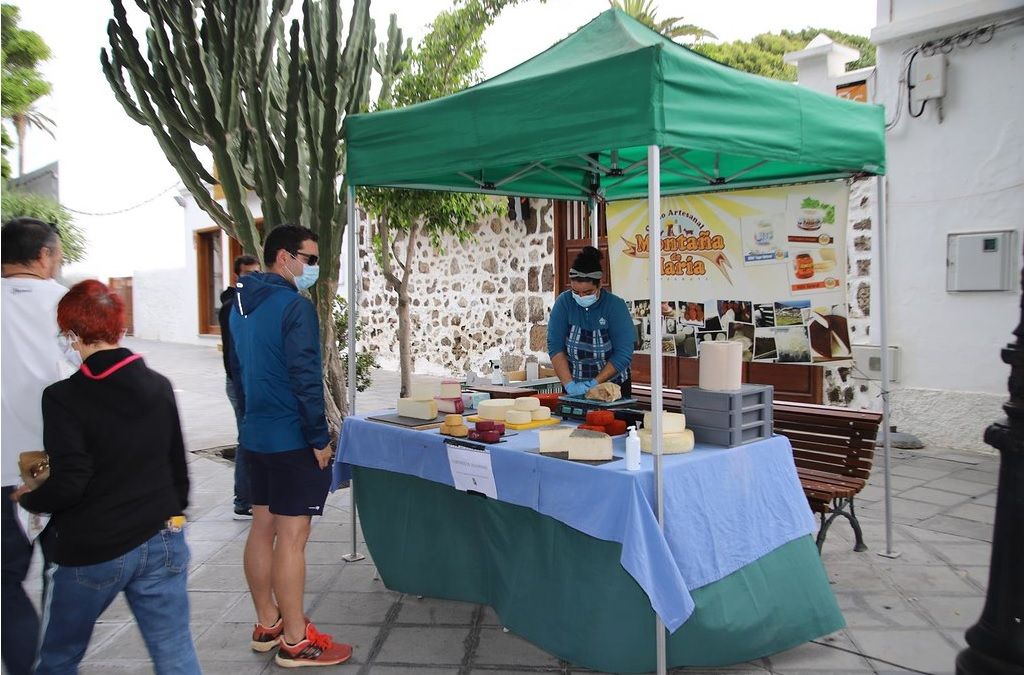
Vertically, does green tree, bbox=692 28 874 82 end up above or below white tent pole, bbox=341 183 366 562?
above

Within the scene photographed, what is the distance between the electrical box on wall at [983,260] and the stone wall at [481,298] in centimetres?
488

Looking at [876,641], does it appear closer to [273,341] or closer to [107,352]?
[273,341]

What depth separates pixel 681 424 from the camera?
3125mm

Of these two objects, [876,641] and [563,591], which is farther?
[876,641]

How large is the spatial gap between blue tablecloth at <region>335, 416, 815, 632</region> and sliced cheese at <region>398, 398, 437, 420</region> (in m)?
0.36

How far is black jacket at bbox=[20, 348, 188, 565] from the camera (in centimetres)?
210

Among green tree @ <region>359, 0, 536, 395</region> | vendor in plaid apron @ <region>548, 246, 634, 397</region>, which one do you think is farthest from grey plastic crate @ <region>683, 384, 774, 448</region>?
green tree @ <region>359, 0, 536, 395</region>

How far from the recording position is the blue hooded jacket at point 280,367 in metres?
3.00

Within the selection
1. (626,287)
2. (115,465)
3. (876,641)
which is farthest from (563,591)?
(626,287)

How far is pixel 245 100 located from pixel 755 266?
457 centimetres

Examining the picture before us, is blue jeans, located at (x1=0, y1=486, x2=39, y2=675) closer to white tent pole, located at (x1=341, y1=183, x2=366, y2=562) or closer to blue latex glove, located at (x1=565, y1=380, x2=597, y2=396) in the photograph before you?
white tent pole, located at (x1=341, y1=183, x2=366, y2=562)

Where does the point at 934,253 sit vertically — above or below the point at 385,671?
above

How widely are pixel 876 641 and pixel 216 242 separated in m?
20.9

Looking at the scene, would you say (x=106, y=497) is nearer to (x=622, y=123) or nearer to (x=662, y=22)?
(x=622, y=123)
